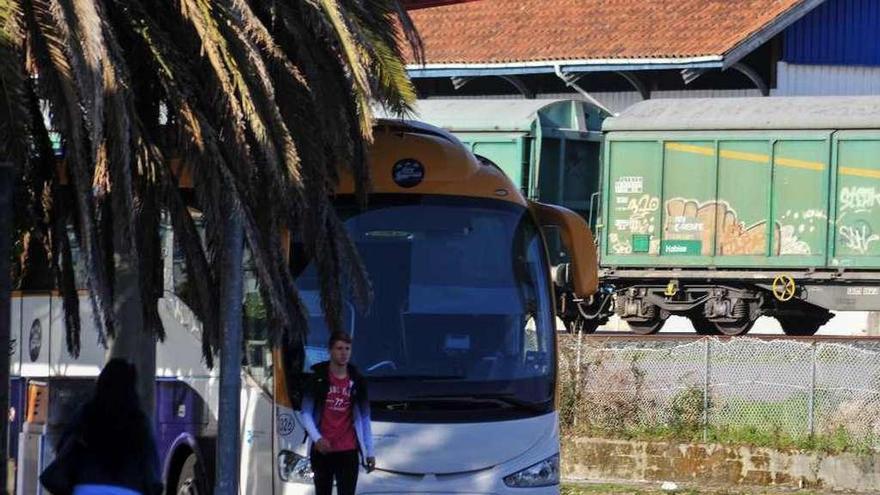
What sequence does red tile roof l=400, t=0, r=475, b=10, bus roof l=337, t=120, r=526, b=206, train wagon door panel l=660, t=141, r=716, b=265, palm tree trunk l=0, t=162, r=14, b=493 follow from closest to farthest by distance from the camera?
palm tree trunk l=0, t=162, r=14, b=493 → bus roof l=337, t=120, r=526, b=206 → red tile roof l=400, t=0, r=475, b=10 → train wagon door panel l=660, t=141, r=716, b=265

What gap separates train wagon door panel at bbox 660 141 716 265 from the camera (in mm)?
24797

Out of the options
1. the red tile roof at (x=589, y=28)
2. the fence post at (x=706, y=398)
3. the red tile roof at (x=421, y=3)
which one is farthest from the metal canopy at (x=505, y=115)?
the red tile roof at (x=421, y=3)

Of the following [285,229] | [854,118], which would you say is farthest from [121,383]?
[854,118]

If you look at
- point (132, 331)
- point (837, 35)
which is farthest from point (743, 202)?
point (132, 331)

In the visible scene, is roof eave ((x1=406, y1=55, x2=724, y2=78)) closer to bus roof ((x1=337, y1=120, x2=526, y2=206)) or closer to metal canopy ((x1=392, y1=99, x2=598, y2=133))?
metal canopy ((x1=392, y1=99, x2=598, y2=133))

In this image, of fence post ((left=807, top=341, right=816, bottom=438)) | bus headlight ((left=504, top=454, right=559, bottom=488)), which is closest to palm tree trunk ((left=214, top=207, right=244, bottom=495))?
bus headlight ((left=504, top=454, right=559, bottom=488))

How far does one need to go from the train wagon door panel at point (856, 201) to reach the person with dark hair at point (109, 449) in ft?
60.5

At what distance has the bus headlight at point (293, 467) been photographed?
407 inches

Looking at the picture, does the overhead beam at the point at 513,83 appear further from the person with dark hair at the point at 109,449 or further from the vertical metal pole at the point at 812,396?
the person with dark hair at the point at 109,449

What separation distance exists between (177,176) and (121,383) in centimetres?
251

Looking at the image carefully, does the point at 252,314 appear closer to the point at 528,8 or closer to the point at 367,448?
the point at 367,448

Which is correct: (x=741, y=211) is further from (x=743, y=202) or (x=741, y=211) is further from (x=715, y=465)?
(x=715, y=465)

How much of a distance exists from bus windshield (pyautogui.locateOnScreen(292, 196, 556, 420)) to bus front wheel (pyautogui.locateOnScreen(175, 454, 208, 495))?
3.47ft

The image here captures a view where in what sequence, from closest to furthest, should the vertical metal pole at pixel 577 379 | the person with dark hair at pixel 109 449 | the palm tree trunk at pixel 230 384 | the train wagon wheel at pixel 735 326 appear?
the person with dark hair at pixel 109 449 < the palm tree trunk at pixel 230 384 < the vertical metal pole at pixel 577 379 < the train wagon wheel at pixel 735 326
